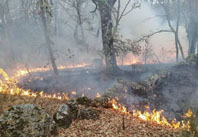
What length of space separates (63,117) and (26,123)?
1.07m

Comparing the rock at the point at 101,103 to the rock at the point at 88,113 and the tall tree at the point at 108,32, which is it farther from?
the tall tree at the point at 108,32

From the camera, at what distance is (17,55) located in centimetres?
2366

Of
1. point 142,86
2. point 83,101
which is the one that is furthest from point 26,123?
point 142,86

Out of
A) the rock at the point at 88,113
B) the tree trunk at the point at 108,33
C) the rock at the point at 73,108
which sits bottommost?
the rock at the point at 88,113

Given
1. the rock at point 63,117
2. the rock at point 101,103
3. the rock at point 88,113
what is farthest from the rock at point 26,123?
the rock at point 101,103

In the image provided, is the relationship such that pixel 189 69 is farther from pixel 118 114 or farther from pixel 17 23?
pixel 17 23

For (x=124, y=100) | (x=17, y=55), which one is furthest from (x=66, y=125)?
(x=17, y=55)

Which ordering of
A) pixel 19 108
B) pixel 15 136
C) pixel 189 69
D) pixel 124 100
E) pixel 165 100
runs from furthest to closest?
pixel 189 69 → pixel 165 100 → pixel 124 100 → pixel 19 108 → pixel 15 136

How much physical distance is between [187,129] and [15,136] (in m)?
3.58

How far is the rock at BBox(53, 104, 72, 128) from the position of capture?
4.90 meters

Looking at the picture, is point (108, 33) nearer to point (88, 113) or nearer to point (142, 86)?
point (142, 86)

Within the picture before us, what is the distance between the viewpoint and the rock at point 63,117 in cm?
490

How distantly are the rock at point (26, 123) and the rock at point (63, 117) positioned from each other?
0.47 metres

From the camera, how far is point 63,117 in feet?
16.3
